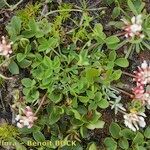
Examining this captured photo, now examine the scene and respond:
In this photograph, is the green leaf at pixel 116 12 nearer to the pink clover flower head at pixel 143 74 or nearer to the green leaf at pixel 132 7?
the green leaf at pixel 132 7

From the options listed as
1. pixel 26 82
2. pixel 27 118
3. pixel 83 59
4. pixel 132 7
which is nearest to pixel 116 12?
pixel 132 7

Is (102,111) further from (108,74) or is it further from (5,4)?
(5,4)

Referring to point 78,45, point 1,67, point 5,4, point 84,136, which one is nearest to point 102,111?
point 84,136

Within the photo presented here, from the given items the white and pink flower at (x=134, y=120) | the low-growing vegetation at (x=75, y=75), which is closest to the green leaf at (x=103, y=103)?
the low-growing vegetation at (x=75, y=75)

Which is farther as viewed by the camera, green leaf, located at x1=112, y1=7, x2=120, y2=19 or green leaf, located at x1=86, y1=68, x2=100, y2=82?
green leaf, located at x1=112, y1=7, x2=120, y2=19

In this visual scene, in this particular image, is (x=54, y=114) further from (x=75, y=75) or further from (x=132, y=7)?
(x=132, y=7)

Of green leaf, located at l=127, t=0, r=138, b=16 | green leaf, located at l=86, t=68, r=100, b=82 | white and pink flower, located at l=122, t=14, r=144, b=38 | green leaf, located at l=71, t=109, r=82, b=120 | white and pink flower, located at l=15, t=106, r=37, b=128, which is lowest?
green leaf, located at l=71, t=109, r=82, b=120

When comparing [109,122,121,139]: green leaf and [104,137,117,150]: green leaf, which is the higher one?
[109,122,121,139]: green leaf

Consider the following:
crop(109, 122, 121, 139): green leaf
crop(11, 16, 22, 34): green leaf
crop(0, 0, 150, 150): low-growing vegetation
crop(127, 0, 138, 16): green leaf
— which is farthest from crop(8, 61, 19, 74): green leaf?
crop(127, 0, 138, 16): green leaf

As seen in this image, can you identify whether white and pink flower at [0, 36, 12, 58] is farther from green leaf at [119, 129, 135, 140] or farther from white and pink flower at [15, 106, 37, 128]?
green leaf at [119, 129, 135, 140]
